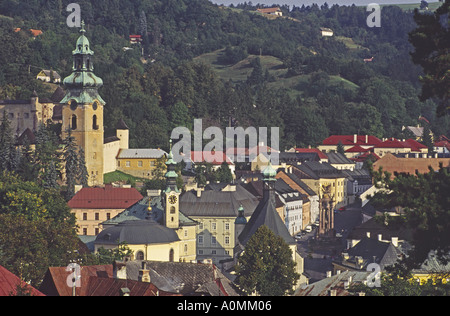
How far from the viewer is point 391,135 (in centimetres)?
16650

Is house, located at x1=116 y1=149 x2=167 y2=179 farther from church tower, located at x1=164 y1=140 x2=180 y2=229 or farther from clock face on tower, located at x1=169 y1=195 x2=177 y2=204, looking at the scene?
clock face on tower, located at x1=169 y1=195 x2=177 y2=204

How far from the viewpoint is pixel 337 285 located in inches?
1896

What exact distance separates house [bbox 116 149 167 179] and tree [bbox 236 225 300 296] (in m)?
49.0

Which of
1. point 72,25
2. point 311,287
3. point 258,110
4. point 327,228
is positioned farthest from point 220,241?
point 72,25

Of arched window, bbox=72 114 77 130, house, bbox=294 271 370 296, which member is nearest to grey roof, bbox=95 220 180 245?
house, bbox=294 271 370 296

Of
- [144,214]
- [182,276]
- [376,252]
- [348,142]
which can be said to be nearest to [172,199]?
[144,214]

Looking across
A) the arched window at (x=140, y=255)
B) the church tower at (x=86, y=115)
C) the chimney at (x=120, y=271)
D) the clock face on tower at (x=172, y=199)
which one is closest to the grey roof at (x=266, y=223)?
the clock face on tower at (x=172, y=199)

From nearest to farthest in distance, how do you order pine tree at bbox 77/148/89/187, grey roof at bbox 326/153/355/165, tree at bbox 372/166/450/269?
tree at bbox 372/166/450/269, pine tree at bbox 77/148/89/187, grey roof at bbox 326/153/355/165

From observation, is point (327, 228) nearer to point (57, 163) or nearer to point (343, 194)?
point (57, 163)

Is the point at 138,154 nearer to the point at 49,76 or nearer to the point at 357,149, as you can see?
the point at 49,76

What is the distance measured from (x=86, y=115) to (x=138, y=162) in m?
9.17

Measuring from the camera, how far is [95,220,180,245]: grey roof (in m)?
66.6

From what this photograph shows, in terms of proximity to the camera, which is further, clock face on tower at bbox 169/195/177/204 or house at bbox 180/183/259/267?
house at bbox 180/183/259/267

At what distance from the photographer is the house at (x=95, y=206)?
293ft
